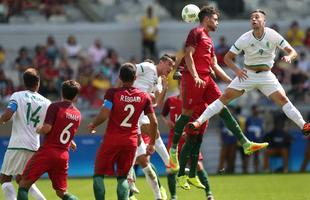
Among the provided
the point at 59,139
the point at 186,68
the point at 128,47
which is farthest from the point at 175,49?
the point at 59,139

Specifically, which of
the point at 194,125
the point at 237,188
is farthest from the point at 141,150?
the point at 237,188

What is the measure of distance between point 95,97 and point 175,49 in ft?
15.7

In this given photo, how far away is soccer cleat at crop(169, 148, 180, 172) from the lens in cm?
1567

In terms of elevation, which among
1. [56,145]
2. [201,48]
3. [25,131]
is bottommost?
[56,145]

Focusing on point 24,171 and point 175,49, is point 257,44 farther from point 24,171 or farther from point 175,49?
point 175,49

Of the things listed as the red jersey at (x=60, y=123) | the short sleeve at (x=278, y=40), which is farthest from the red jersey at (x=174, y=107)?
the red jersey at (x=60, y=123)

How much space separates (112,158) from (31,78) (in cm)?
183

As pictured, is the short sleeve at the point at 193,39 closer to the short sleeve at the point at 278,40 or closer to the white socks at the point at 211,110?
the white socks at the point at 211,110

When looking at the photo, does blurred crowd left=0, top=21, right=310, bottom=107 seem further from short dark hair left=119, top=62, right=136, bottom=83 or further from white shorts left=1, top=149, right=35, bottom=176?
short dark hair left=119, top=62, right=136, bottom=83

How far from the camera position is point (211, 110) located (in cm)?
1545

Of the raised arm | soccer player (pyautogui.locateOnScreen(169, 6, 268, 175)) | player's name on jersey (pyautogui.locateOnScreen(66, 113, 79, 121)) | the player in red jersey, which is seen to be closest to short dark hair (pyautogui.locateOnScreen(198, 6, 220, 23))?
soccer player (pyautogui.locateOnScreen(169, 6, 268, 175))

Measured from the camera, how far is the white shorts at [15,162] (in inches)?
550

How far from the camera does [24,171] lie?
42.9 ft

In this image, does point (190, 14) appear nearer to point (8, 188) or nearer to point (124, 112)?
point (124, 112)
